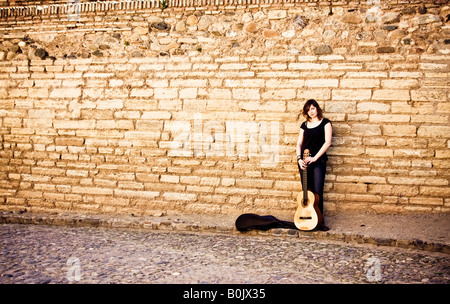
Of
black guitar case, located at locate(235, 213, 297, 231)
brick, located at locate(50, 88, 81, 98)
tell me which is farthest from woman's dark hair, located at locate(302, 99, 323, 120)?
brick, located at locate(50, 88, 81, 98)

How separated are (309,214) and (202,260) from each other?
1.71 m

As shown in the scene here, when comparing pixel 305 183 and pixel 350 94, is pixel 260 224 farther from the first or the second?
pixel 350 94

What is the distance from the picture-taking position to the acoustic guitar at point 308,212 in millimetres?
4148

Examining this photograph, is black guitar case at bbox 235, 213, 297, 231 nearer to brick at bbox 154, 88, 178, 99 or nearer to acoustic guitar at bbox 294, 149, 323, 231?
acoustic guitar at bbox 294, 149, 323, 231

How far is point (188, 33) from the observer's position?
5312mm

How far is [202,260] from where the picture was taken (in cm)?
328

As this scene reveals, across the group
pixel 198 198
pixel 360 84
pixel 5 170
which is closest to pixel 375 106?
pixel 360 84

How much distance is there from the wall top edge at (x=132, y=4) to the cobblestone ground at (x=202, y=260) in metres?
3.77

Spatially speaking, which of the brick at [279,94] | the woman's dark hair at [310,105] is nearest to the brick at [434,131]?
the woman's dark hair at [310,105]

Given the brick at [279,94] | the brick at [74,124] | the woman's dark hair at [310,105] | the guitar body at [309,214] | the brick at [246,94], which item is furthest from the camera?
the brick at [74,124]

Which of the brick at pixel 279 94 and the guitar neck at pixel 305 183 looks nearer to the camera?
the guitar neck at pixel 305 183

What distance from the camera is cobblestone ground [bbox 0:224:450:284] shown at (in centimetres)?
281

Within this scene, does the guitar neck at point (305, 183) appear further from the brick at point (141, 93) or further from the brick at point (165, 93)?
the brick at point (141, 93)

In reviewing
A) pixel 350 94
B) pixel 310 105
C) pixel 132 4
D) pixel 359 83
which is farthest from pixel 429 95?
pixel 132 4
